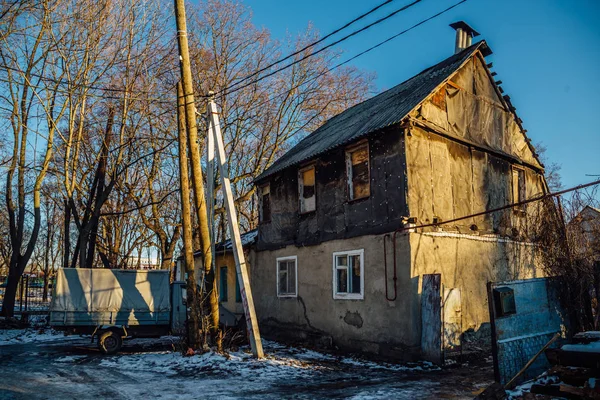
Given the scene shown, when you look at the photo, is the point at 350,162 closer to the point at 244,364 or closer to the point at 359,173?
the point at 359,173

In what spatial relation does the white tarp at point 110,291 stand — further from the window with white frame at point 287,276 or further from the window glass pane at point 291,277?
the window glass pane at point 291,277

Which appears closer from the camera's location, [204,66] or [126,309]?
[126,309]

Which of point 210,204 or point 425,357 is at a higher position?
point 210,204

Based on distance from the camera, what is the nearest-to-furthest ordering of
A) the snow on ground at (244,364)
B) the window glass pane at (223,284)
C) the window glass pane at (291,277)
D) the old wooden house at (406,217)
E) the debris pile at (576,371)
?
the debris pile at (576,371), the snow on ground at (244,364), the old wooden house at (406,217), the window glass pane at (291,277), the window glass pane at (223,284)

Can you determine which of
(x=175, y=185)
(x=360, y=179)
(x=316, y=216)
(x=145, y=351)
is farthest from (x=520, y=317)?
(x=175, y=185)

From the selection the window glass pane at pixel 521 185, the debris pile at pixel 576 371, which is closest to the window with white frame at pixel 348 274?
the debris pile at pixel 576 371

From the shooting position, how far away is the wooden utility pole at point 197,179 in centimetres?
1262

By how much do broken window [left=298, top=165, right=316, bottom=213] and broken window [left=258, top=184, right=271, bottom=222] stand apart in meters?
2.38

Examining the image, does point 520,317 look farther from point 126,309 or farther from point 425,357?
point 126,309

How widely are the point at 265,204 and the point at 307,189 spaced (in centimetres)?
321

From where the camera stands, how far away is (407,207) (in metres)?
12.2

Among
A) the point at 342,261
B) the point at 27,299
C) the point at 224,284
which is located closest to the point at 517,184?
the point at 342,261

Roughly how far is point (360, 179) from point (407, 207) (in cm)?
214

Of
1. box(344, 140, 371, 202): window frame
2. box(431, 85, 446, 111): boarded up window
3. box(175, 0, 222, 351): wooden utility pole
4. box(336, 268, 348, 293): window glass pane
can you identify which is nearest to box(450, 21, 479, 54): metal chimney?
box(431, 85, 446, 111): boarded up window
